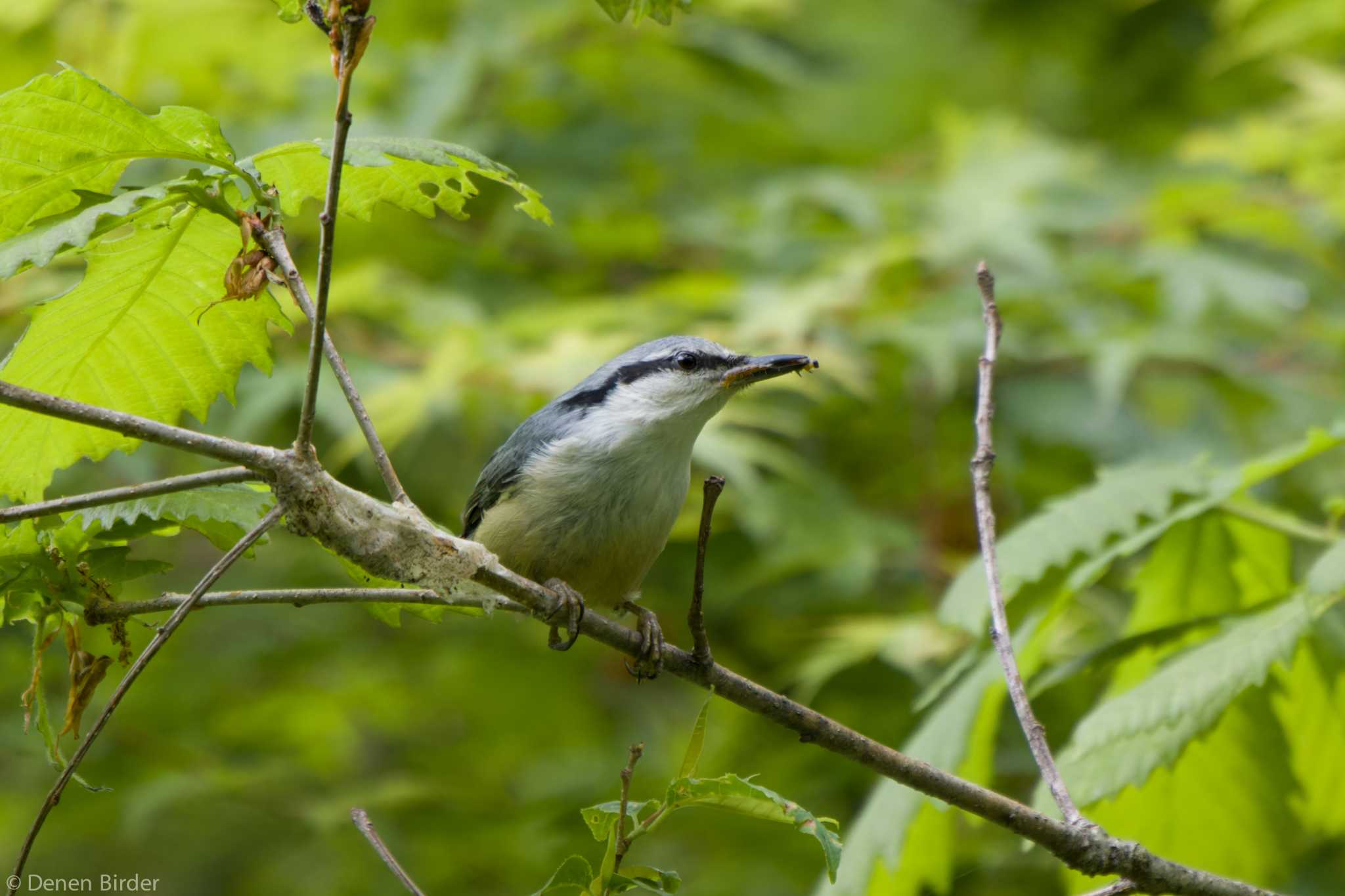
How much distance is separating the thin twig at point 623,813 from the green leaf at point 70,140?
84 centimetres

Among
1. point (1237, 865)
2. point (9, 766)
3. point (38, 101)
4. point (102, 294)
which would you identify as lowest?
point (9, 766)

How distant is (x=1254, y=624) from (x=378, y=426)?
2.44 metres

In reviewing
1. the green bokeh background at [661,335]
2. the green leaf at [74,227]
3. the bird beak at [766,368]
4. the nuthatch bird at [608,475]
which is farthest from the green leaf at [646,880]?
the green bokeh background at [661,335]

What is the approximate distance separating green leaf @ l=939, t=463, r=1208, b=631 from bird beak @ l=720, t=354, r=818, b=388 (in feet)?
1.76

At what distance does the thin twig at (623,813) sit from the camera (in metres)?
1.43

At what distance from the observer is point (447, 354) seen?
3.68 meters

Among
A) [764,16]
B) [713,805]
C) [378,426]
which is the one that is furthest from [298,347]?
[713,805]

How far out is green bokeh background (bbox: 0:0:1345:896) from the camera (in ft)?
12.8

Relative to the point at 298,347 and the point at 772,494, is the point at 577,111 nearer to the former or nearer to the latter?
the point at 298,347

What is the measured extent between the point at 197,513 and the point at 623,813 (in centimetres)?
68

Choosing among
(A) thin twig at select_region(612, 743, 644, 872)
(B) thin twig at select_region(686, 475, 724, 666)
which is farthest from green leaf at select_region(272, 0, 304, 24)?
(A) thin twig at select_region(612, 743, 644, 872)

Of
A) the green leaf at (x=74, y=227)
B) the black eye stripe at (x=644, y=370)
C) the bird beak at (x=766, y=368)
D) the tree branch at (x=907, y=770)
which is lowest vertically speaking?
the tree branch at (x=907, y=770)

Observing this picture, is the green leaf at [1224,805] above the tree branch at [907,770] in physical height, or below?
below

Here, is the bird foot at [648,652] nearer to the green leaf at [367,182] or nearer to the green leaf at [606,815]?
the green leaf at [606,815]
